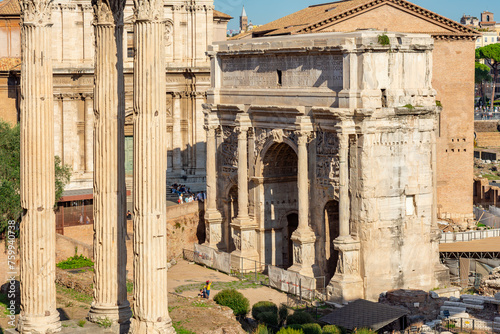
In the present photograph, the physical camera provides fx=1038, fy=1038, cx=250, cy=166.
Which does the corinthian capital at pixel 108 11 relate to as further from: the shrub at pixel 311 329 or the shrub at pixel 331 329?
the shrub at pixel 331 329

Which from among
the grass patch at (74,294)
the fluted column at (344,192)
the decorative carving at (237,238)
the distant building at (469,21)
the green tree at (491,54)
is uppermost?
the distant building at (469,21)

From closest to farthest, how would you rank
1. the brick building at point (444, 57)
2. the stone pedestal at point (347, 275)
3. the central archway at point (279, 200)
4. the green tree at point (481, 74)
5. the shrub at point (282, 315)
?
the shrub at point (282, 315) → the stone pedestal at point (347, 275) → the central archway at point (279, 200) → the brick building at point (444, 57) → the green tree at point (481, 74)

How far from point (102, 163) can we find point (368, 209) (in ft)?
44.0

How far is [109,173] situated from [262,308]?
10.1 metres

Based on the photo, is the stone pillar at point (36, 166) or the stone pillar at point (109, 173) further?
the stone pillar at point (109, 173)

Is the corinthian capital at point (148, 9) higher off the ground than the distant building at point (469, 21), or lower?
lower

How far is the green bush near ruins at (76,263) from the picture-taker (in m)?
34.6

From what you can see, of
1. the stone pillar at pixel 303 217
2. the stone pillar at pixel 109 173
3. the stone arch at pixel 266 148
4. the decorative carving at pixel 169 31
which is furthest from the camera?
the decorative carving at pixel 169 31

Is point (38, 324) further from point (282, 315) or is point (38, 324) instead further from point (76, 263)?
point (76, 263)

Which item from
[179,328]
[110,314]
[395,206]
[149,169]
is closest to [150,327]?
[110,314]

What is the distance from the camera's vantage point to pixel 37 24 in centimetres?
1950

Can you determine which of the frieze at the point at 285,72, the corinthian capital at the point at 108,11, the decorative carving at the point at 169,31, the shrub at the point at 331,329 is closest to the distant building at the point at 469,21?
the decorative carving at the point at 169,31

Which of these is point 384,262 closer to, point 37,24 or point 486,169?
point 37,24

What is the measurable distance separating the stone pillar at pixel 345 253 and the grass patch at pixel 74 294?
25.0 ft
